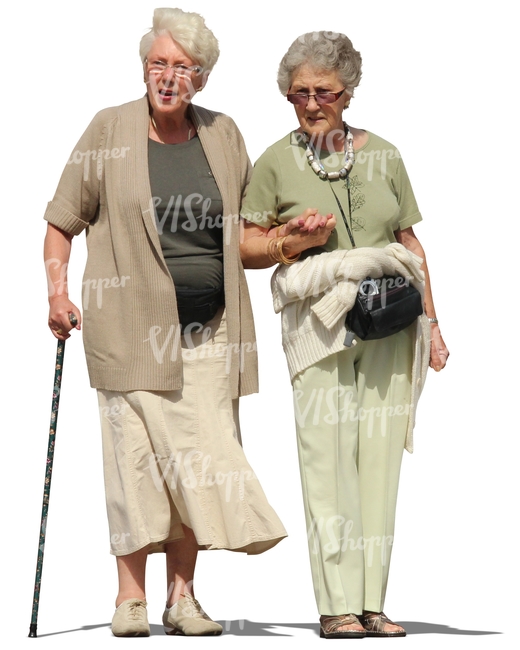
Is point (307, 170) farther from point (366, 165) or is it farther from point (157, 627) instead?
point (157, 627)

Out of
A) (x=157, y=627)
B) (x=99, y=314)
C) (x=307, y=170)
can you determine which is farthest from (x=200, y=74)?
(x=157, y=627)

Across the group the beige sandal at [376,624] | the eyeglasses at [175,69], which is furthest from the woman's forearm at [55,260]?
the beige sandal at [376,624]

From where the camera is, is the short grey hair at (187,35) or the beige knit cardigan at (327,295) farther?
the short grey hair at (187,35)

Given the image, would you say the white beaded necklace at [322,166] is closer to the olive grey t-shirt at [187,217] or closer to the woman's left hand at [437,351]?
the olive grey t-shirt at [187,217]

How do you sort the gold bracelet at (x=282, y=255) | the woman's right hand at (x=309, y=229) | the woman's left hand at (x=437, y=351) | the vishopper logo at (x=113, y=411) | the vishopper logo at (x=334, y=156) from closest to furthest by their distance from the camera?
1. the woman's right hand at (x=309, y=229)
2. the gold bracelet at (x=282, y=255)
3. the vishopper logo at (x=334, y=156)
4. the vishopper logo at (x=113, y=411)
5. the woman's left hand at (x=437, y=351)

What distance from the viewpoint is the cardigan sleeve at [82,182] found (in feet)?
22.2

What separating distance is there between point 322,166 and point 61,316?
1385 millimetres

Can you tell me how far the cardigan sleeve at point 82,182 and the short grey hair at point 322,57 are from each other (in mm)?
880

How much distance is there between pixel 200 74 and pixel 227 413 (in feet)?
5.15

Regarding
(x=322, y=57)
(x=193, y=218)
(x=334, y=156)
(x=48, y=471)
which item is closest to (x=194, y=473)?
(x=48, y=471)

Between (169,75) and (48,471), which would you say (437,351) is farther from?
(48,471)

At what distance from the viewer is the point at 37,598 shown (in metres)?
6.78

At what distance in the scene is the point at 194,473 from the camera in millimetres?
6723

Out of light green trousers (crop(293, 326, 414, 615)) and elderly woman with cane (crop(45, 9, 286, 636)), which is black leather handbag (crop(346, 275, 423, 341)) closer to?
light green trousers (crop(293, 326, 414, 615))
